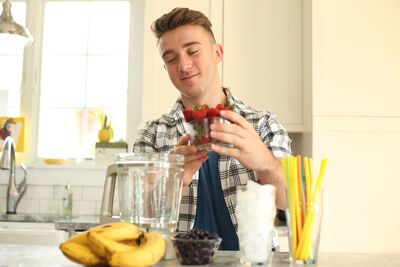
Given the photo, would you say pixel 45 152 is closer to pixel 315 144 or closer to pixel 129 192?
pixel 315 144

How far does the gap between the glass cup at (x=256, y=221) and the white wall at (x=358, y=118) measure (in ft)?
5.12

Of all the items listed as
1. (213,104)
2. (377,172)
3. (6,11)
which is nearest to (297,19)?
(377,172)

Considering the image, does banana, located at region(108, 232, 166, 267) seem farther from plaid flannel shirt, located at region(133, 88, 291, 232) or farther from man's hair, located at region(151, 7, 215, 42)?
man's hair, located at region(151, 7, 215, 42)

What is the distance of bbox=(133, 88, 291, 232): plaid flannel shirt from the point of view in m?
1.60

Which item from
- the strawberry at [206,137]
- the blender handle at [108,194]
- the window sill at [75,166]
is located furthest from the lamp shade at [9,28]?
the strawberry at [206,137]

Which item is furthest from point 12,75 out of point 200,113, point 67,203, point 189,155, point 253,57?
point 200,113

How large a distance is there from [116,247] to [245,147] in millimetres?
458

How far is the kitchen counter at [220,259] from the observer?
2.97ft

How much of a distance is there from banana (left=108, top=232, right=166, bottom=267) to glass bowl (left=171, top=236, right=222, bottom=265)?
4 centimetres

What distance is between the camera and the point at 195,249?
87 centimetres

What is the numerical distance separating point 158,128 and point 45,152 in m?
1.69

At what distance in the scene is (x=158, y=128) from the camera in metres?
1.85

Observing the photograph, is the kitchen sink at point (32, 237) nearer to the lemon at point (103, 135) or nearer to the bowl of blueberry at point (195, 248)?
the lemon at point (103, 135)

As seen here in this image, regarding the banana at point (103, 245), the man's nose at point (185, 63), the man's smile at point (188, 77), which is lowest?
the banana at point (103, 245)
